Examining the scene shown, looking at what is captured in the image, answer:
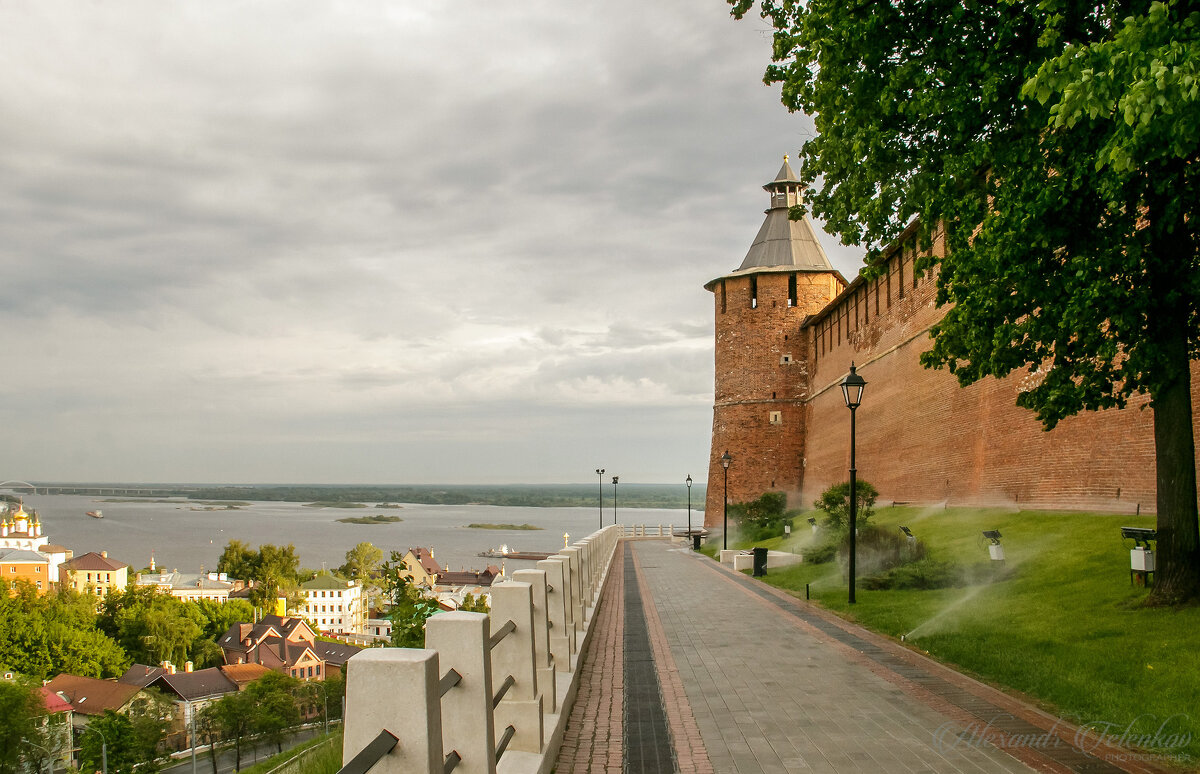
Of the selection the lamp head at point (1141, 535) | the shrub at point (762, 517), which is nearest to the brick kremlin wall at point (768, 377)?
the shrub at point (762, 517)

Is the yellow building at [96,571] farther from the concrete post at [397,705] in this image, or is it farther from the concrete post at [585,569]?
the concrete post at [397,705]

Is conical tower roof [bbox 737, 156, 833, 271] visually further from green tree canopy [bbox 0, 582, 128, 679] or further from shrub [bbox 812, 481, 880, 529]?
green tree canopy [bbox 0, 582, 128, 679]

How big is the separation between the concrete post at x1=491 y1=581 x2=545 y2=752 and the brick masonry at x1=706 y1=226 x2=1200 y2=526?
26.7 feet

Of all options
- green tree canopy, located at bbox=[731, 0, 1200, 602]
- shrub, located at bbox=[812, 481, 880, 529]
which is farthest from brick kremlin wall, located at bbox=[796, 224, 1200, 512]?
shrub, located at bbox=[812, 481, 880, 529]

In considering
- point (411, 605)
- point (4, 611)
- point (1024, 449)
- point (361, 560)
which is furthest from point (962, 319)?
point (361, 560)

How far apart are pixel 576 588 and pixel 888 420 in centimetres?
2476

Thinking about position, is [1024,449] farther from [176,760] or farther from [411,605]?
[176,760]

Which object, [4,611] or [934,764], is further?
[4,611]

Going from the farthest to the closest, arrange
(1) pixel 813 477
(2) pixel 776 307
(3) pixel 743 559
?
(2) pixel 776 307 → (1) pixel 813 477 → (3) pixel 743 559

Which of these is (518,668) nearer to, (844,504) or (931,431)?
(844,504)

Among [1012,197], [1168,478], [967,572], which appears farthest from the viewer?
[967,572]

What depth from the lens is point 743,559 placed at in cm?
2288

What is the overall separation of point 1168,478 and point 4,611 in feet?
215

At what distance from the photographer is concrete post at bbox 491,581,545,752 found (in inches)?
192
